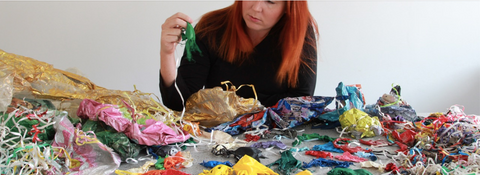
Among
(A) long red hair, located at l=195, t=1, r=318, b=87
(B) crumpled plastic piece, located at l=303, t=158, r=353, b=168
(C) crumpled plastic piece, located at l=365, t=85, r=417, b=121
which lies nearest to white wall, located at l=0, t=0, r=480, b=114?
(A) long red hair, located at l=195, t=1, r=318, b=87

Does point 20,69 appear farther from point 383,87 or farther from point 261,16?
point 383,87

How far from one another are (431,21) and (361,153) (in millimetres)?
1825

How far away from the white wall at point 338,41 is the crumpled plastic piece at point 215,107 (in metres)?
1.21

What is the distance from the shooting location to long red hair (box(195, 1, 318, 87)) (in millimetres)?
1118

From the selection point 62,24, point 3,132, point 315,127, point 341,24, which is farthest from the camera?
point 341,24

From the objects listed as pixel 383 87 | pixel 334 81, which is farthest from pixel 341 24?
pixel 383 87

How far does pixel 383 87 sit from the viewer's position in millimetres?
2336

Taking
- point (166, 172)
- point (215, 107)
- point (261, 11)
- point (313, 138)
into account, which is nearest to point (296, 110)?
point (313, 138)

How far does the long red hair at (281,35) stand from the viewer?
3.67 ft

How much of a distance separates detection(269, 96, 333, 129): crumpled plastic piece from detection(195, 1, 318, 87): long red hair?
211 millimetres

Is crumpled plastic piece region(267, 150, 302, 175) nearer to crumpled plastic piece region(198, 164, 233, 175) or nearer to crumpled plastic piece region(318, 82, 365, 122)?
crumpled plastic piece region(198, 164, 233, 175)

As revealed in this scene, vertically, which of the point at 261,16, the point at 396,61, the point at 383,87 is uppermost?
the point at 261,16

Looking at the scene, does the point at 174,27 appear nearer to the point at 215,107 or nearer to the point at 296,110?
the point at 215,107

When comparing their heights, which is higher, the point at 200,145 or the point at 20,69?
the point at 20,69
